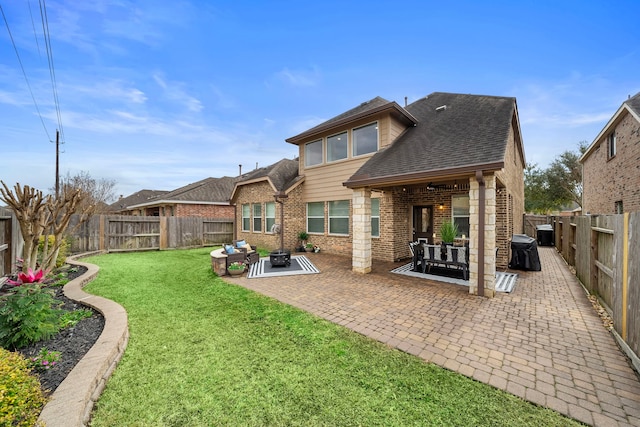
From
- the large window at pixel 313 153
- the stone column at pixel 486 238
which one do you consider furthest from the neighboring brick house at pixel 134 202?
the stone column at pixel 486 238

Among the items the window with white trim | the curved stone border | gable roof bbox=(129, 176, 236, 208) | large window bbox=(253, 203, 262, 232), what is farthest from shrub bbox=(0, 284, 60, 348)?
the window with white trim

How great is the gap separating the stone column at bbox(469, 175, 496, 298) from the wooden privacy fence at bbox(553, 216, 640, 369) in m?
1.70

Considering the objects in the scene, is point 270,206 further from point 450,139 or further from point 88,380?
point 88,380

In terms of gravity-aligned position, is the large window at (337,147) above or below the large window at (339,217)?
above

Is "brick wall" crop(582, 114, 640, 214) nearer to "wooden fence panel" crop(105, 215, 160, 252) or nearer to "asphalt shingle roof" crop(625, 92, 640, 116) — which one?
"asphalt shingle roof" crop(625, 92, 640, 116)

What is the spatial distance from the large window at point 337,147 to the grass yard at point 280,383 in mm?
8082

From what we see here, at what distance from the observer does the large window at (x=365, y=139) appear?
33.4 feet

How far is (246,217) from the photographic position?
1552 centimetres

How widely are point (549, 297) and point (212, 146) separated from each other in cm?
2238

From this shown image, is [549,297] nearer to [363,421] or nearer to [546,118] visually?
[363,421]

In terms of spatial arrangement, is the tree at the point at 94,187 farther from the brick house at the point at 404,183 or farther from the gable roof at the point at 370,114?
the gable roof at the point at 370,114

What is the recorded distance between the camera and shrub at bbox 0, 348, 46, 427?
5.30 ft

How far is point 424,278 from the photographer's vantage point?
24.0ft

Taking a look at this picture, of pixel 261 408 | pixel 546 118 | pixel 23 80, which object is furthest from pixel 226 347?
pixel 546 118
